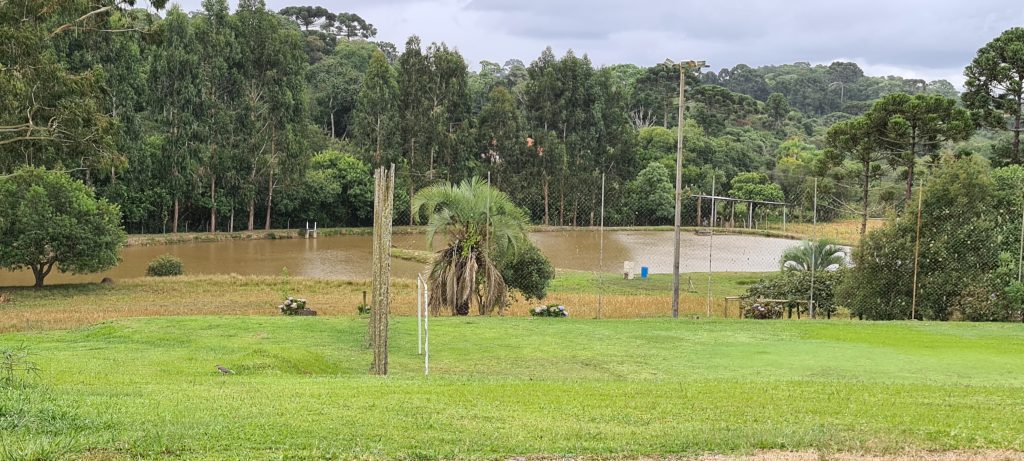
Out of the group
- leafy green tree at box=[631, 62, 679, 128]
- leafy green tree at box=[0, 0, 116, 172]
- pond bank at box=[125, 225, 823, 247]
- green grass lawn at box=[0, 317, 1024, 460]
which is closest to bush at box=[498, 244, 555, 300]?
green grass lawn at box=[0, 317, 1024, 460]

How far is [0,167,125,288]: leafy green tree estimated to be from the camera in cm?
3250

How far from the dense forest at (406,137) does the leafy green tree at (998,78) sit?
9 centimetres

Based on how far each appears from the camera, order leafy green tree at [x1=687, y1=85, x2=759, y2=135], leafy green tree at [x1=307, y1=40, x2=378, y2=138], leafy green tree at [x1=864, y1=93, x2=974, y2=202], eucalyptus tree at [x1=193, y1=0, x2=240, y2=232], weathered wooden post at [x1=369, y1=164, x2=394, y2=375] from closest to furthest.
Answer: weathered wooden post at [x1=369, y1=164, x2=394, y2=375] → leafy green tree at [x1=864, y1=93, x2=974, y2=202] → eucalyptus tree at [x1=193, y1=0, x2=240, y2=232] → leafy green tree at [x1=307, y1=40, x2=378, y2=138] → leafy green tree at [x1=687, y1=85, x2=759, y2=135]

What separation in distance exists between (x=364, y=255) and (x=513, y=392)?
131 ft

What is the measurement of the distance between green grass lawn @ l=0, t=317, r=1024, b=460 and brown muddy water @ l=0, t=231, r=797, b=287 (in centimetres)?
2153

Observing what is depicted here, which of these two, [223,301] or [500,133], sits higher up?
[500,133]

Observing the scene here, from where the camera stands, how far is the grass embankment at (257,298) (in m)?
25.1

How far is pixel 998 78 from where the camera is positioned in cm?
3575

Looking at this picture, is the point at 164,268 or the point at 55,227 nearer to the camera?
the point at 55,227

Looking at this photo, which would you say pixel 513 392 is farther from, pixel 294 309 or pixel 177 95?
pixel 177 95

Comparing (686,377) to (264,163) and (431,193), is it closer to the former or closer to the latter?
(431,193)

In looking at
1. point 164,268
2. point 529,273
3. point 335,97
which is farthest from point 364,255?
point 335,97

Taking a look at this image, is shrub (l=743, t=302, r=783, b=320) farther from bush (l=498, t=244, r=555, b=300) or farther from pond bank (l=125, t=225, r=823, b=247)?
pond bank (l=125, t=225, r=823, b=247)

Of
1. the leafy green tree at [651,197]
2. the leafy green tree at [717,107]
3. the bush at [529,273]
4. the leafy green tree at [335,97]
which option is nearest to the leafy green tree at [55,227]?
the bush at [529,273]
